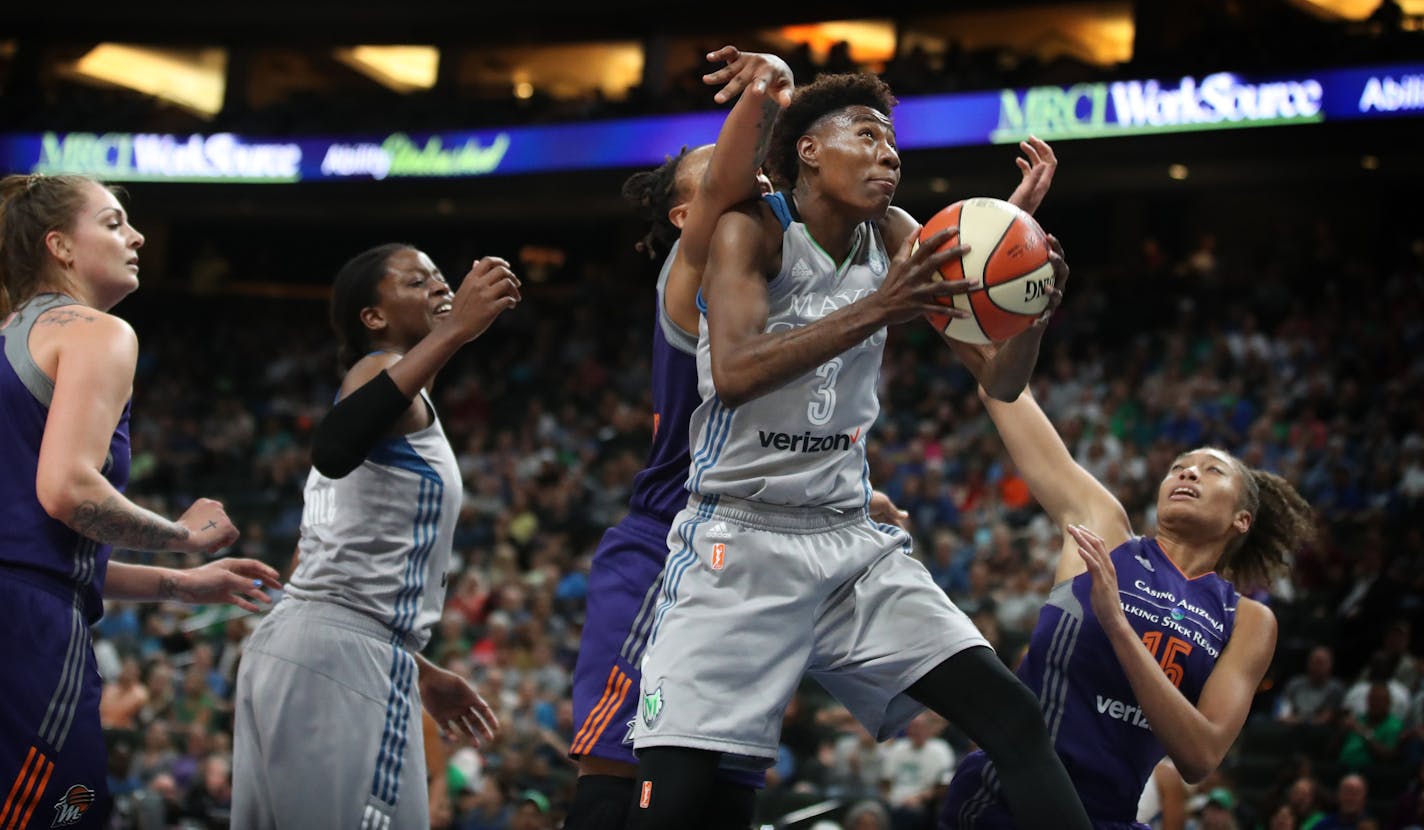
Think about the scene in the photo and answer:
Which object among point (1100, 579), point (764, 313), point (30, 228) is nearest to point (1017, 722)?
point (1100, 579)

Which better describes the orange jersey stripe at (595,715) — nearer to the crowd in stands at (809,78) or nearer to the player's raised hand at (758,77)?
the player's raised hand at (758,77)

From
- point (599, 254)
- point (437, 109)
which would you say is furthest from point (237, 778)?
point (599, 254)

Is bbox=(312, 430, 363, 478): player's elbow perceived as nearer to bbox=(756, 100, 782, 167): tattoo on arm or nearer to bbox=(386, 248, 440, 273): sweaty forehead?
bbox=(386, 248, 440, 273): sweaty forehead

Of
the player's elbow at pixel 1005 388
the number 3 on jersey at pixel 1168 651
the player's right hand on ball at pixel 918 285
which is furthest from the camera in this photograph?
the number 3 on jersey at pixel 1168 651

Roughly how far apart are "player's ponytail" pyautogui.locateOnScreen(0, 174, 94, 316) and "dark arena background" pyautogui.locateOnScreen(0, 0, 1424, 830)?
3.48 meters

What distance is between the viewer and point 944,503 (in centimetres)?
1209

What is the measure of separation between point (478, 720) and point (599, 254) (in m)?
19.6

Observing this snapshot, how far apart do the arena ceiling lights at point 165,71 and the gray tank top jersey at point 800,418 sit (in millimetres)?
26391

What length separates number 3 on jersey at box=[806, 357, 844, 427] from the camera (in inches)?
126

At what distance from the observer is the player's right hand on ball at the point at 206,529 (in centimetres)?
335

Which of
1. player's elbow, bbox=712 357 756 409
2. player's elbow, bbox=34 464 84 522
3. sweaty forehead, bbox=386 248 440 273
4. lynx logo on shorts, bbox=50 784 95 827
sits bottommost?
lynx logo on shorts, bbox=50 784 95 827

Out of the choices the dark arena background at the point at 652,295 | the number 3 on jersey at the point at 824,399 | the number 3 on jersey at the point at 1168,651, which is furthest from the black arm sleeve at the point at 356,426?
the dark arena background at the point at 652,295

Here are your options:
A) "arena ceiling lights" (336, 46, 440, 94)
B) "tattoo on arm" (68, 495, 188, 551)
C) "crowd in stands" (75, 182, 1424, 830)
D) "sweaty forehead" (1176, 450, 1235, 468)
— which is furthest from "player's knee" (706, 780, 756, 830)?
"arena ceiling lights" (336, 46, 440, 94)

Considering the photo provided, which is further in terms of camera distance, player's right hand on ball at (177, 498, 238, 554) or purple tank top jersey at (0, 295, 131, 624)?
player's right hand on ball at (177, 498, 238, 554)
